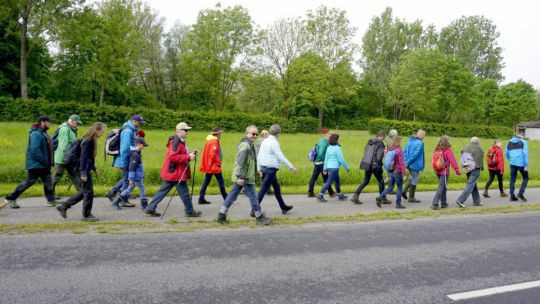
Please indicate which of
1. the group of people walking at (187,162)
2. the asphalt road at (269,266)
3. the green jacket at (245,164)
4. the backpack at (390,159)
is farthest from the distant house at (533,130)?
the green jacket at (245,164)

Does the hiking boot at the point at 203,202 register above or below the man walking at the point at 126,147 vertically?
below

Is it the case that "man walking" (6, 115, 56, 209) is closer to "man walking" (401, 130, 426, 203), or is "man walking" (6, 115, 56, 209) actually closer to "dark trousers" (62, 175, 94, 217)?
"dark trousers" (62, 175, 94, 217)

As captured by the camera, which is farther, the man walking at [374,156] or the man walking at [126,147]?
the man walking at [374,156]

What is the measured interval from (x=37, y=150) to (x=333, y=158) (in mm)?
7150

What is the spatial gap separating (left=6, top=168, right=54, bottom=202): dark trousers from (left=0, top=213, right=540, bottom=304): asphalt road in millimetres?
2277

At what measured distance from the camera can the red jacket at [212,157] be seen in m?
9.81

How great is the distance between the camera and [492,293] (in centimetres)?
449

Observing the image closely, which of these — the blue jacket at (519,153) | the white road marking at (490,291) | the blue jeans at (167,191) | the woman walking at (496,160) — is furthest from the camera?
the woman walking at (496,160)

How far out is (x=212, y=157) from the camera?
32.2 ft

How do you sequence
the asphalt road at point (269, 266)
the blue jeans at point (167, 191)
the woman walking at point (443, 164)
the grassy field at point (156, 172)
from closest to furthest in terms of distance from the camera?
1. the asphalt road at point (269, 266)
2. the blue jeans at point (167, 191)
3. the woman walking at point (443, 164)
4. the grassy field at point (156, 172)

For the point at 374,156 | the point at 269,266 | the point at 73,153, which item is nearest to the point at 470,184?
the point at 374,156

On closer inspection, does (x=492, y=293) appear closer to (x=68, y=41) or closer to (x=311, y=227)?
(x=311, y=227)

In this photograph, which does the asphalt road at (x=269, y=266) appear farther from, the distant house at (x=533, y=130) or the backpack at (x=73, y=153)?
the distant house at (x=533, y=130)

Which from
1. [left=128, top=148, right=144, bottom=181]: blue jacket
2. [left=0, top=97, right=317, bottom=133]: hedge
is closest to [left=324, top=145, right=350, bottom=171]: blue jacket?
[left=128, top=148, right=144, bottom=181]: blue jacket
